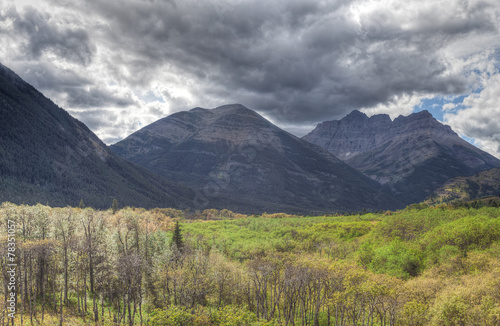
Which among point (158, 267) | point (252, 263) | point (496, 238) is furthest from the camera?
point (158, 267)

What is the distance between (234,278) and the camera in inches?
3393

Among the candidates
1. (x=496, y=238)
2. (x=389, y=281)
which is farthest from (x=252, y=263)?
(x=496, y=238)

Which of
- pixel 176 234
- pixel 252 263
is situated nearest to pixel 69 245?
pixel 176 234

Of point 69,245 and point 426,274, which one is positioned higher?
point 69,245

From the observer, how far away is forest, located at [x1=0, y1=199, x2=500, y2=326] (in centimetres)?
5316

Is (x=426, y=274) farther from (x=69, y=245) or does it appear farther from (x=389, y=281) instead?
(x=69, y=245)

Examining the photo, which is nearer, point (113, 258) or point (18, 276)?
point (18, 276)

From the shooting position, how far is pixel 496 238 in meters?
75.6

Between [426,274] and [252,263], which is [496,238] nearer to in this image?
[426,274]

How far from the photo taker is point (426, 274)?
65062 millimetres

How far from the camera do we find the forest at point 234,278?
53.2 m

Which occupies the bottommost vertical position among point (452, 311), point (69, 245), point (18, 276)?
point (452, 311)

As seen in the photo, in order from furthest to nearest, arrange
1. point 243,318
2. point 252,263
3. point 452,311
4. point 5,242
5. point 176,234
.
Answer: point 176,234 < point 252,263 < point 5,242 < point 243,318 < point 452,311

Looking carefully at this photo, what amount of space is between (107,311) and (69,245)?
2150 centimetres
